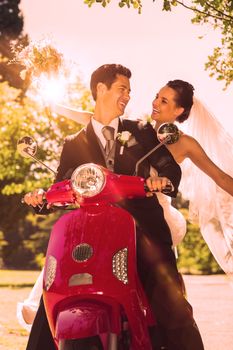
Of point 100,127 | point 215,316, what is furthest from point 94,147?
point 215,316

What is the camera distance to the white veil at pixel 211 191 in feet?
19.5

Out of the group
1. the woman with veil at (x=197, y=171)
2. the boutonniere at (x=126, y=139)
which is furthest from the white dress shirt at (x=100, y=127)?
the woman with veil at (x=197, y=171)

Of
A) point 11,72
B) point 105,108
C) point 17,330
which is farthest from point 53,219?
point 105,108

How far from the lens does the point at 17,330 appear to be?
870 cm

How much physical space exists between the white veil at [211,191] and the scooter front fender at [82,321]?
2.32 meters

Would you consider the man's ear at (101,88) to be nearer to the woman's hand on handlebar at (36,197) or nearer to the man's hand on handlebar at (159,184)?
the woman's hand on handlebar at (36,197)

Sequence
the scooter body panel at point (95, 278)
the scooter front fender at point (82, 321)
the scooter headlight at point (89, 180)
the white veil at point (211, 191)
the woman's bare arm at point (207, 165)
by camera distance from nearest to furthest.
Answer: the scooter front fender at point (82, 321)
the scooter body panel at point (95, 278)
the scooter headlight at point (89, 180)
the woman's bare arm at point (207, 165)
the white veil at point (211, 191)

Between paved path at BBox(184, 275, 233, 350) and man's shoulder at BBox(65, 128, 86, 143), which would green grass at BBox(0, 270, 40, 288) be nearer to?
paved path at BBox(184, 275, 233, 350)

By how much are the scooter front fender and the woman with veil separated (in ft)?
5.25

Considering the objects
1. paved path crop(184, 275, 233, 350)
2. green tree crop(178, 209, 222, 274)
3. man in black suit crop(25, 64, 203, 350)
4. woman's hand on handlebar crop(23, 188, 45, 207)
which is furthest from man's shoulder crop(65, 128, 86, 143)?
green tree crop(178, 209, 222, 274)

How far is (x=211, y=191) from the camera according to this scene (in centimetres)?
608

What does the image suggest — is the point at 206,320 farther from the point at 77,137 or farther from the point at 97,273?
the point at 97,273

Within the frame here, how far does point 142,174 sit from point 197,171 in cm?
186

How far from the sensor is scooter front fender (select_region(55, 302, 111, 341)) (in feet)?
11.7
